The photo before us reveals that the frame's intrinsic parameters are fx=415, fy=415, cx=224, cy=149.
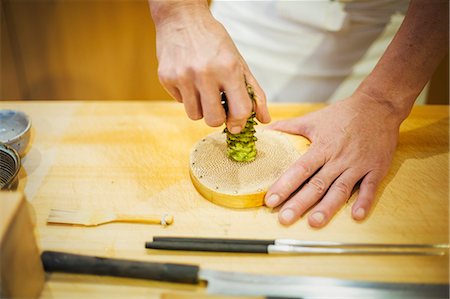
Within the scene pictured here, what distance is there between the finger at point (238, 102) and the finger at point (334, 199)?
10.9 inches

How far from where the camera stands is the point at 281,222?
0.98 m

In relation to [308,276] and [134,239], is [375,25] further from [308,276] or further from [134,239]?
[134,239]

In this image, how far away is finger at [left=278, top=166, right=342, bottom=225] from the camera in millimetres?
982

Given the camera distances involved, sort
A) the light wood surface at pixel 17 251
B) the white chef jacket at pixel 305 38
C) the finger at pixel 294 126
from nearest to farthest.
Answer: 1. the light wood surface at pixel 17 251
2. the finger at pixel 294 126
3. the white chef jacket at pixel 305 38

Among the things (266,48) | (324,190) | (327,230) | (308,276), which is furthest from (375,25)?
(308,276)

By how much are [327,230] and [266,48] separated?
2.69 feet

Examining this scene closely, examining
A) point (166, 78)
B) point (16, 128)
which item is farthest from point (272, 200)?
point (16, 128)

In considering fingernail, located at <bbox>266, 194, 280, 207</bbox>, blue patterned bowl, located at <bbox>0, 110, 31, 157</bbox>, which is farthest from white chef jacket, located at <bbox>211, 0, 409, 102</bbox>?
blue patterned bowl, located at <bbox>0, 110, 31, 157</bbox>

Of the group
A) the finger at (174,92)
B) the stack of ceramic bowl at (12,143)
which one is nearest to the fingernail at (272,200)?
the finger at (174,92)

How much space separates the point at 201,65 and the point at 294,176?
0.36m

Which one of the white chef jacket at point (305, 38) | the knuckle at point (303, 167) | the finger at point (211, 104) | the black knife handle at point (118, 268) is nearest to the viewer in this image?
the black knife handle at point (118, 268)

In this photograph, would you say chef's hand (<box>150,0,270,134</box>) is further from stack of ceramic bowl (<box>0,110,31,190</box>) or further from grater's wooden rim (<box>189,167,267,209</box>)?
stack of ceramic bowl (<box>0,110,31,190</box>)

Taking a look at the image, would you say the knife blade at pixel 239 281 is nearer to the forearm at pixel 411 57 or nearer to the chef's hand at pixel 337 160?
the chef's hand at pixel 337 160

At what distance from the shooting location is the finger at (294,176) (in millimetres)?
1010
